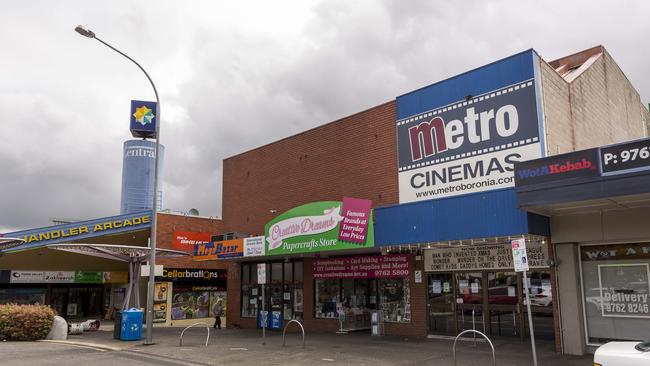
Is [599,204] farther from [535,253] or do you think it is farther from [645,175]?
[535,253]

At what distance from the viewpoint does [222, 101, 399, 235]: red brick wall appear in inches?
763

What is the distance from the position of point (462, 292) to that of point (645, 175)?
317 inches

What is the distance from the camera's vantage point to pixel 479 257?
16.5 m

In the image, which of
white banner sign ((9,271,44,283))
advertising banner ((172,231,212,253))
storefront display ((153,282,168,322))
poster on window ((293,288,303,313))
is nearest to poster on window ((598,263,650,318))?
poster on window ((293,288,303,313))

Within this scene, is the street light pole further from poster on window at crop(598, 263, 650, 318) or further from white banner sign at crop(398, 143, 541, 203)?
poster on window at crop(598, 263, 650, 318)

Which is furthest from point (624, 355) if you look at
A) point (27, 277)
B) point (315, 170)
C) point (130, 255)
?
point (27, 277)

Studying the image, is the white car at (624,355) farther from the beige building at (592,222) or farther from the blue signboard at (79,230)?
the blue signboard at (79,230)

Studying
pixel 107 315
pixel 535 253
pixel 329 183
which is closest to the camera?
pixel 535 253

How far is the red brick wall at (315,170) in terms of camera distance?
19391 millimetres

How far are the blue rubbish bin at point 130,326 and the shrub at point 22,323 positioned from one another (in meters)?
3.29

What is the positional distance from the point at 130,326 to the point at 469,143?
44.0 feet

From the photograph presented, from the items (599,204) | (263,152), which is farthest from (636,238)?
(263,152)

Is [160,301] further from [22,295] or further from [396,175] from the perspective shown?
[396,175]

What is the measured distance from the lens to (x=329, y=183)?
21406 millimetres
